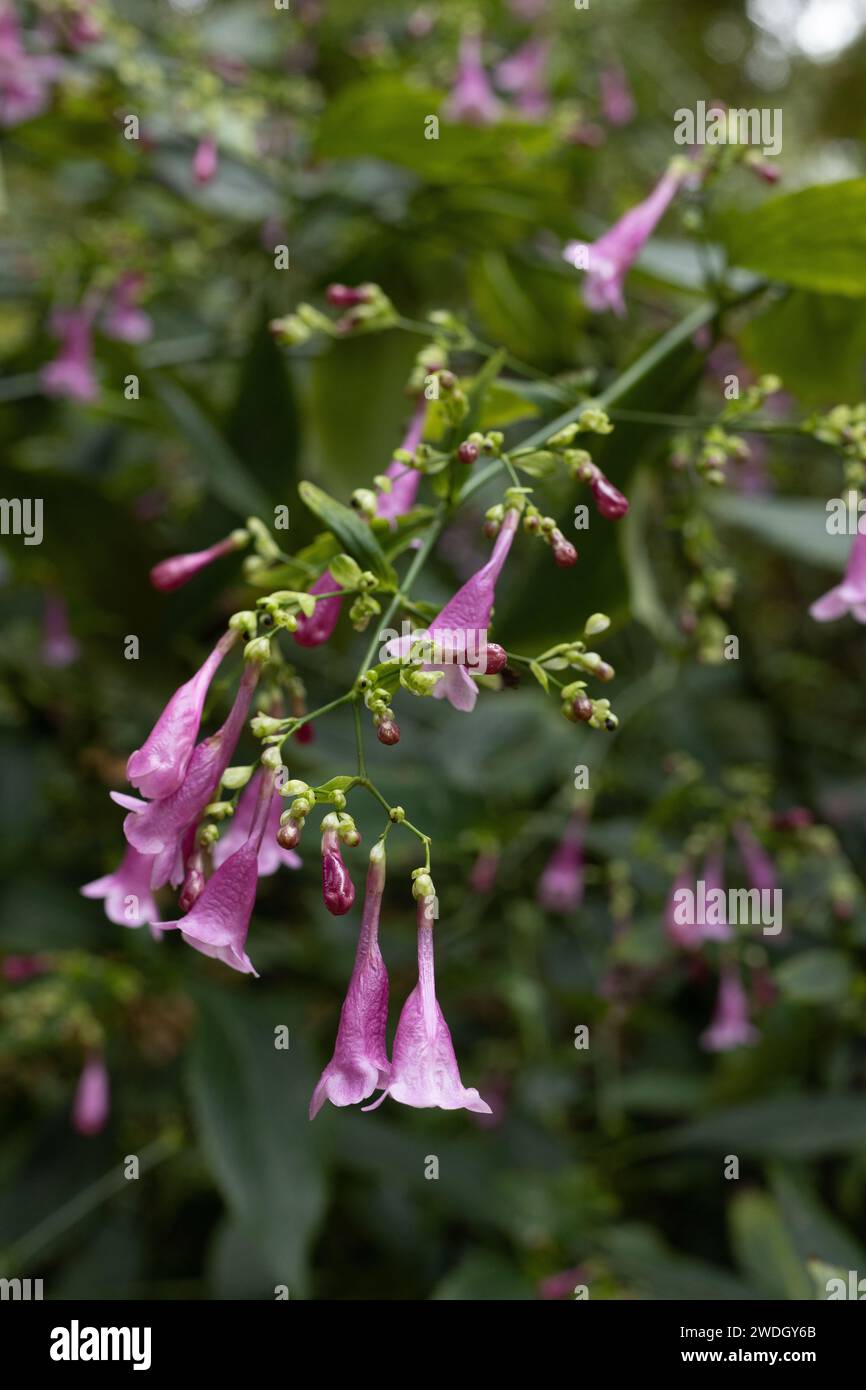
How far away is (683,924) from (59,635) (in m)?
0.93

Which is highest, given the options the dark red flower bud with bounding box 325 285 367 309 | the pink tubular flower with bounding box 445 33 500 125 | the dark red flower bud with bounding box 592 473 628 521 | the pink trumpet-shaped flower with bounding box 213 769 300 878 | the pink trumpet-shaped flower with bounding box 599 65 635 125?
the pink trumpet-shaped flower with bounding box 599 65 635 125

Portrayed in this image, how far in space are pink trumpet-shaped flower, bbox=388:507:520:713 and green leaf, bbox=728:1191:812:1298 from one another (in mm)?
909

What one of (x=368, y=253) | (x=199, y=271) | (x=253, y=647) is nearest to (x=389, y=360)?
(x=368, y=253)

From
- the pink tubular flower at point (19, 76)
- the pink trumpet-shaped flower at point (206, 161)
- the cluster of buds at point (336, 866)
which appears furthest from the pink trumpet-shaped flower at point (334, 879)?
the pink tubular flower at point (19, 76)

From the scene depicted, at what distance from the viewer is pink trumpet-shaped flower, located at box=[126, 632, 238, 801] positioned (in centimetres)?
60

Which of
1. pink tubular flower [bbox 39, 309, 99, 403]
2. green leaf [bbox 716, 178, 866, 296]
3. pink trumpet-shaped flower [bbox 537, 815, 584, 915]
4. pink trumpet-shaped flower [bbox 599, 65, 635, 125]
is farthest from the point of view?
pink trumpet-shaped flower [bbox 599, 65, 635, 125]

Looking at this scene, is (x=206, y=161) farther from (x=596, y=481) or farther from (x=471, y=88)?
(x=596, y=481)

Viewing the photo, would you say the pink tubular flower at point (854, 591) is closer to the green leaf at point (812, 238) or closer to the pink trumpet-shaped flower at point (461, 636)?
the green leaf at point (812, 238)

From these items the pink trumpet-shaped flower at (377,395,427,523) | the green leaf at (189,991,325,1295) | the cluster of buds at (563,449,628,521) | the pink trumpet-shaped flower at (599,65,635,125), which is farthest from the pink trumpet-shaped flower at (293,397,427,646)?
the pink trumpet-shaped flower at (599,65,635,125)

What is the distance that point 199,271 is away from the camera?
5.64 feet

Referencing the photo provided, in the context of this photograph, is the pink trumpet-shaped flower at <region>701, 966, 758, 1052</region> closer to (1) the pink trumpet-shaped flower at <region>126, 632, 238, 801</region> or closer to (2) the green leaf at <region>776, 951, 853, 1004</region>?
(2) the green leaf at <region>776, 951, 853, 1004</region>

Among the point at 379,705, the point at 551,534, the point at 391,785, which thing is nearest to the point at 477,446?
the point at 551,534

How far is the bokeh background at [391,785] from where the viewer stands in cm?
124

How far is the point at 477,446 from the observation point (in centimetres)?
65
